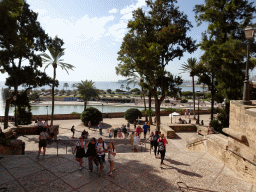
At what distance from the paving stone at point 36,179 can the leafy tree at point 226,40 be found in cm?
1503

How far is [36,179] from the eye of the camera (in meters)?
5.20

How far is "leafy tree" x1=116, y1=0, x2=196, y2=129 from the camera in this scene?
1595 centimetres

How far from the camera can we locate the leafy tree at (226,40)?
46.6ft

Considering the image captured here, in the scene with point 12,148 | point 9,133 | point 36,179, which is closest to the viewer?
point 36,179

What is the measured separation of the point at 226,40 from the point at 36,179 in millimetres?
18199

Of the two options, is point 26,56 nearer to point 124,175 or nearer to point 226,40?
point 124,175

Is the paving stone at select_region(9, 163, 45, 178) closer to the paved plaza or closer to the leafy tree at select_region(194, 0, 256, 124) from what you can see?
the paved plaza

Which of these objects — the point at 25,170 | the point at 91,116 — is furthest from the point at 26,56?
the point at 25,170

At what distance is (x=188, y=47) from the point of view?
1758 cm

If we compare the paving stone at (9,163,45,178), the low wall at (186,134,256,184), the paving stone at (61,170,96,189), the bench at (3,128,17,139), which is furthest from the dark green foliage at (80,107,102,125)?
the paving stone at (61,170,96,189)

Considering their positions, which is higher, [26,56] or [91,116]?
[26,56]

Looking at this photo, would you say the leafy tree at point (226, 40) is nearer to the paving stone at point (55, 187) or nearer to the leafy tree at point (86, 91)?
the paving stone at point (55, 187)

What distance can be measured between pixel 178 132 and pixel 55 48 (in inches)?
743

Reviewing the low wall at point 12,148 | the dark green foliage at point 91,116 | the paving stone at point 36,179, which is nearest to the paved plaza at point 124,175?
the paving stone at point 36,179
